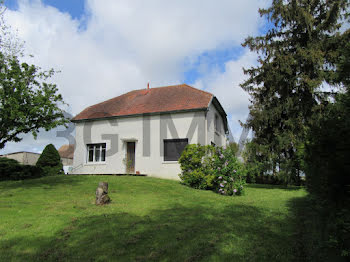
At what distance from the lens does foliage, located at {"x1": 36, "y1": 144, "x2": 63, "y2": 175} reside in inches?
861

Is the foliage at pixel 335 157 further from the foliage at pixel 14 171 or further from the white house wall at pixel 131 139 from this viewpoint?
the foliage at pixel 14 171

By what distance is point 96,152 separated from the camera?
2116cm

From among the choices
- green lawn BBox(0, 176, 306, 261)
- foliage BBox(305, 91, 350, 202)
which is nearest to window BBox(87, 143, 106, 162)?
green lawn BBox(0, 176, 306, 261)

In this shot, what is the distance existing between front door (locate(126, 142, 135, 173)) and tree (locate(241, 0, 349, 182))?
366 inches

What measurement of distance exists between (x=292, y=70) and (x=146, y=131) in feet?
35.7

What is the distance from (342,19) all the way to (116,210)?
1727cm

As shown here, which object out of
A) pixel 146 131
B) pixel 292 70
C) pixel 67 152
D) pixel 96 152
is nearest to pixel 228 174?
pixel 292 70

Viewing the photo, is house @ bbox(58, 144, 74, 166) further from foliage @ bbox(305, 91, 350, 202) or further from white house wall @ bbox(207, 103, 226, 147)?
foliage @ bbox(305, 91, 350, 202)

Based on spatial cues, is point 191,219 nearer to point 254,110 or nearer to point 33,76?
point 33,76

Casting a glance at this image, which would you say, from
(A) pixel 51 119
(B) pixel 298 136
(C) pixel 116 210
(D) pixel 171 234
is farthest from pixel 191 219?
(B) pixel 298 136

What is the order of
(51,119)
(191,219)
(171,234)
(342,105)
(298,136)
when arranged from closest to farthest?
(342,105) → (171,234) → (191,219) → (51,119) → (298,136)

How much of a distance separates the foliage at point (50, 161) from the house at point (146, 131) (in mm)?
2463

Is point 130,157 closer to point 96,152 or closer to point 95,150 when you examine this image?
point 96,152

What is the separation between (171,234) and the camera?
5.35m
